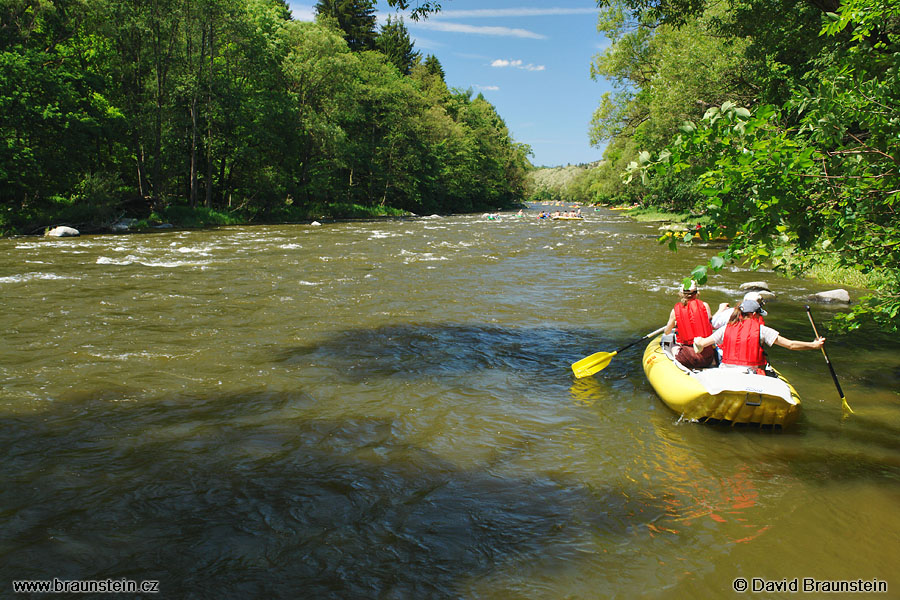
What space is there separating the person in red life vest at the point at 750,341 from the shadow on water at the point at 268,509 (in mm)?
2241

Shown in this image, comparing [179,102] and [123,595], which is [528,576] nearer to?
[123,595]

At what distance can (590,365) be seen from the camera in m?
6.89

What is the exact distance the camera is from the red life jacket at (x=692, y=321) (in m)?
6.36

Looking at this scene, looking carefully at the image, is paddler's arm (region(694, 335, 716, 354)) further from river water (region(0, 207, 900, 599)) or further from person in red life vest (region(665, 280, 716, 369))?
river water (region(0, 207, 900, 599))

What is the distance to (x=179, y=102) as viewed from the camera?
28.1m

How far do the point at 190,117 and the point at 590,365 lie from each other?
28782 mm

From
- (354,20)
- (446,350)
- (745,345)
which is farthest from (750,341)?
(354,20)

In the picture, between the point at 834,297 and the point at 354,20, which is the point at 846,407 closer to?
the point at 834,297

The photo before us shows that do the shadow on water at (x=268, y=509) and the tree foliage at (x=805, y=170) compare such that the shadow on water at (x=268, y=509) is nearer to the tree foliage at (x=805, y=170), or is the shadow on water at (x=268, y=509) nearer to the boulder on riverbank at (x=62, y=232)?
the tree foliage at (x=805, y=170)

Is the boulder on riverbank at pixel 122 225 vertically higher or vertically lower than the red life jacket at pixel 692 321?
lower

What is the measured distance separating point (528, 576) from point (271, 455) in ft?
8.11
